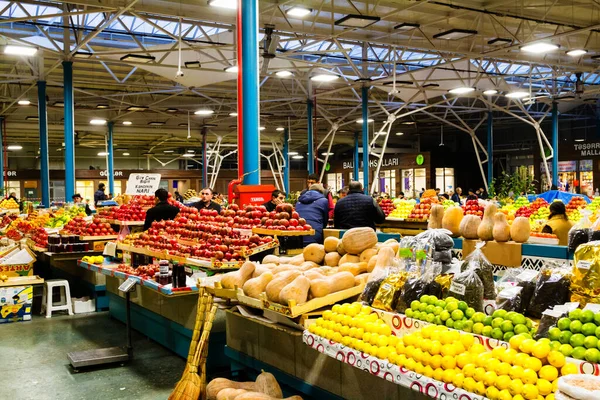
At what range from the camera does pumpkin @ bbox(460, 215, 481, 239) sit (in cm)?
634

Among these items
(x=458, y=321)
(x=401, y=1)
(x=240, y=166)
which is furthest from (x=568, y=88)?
(x=458, y=321)

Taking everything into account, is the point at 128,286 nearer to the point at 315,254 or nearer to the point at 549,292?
the point at 315,254

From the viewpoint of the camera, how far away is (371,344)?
3.17m

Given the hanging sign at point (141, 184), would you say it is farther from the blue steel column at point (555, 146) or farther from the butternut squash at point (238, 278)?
the blue steel column at point (555, 146)

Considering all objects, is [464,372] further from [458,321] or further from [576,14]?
[576,14]

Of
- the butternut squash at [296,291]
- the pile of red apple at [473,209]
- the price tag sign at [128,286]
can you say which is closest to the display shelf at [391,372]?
the butternut squash at [296,291]

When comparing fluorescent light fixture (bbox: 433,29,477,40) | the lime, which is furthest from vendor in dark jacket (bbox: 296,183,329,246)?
fluorescent light fixture (bbox: 433,29,477,40)

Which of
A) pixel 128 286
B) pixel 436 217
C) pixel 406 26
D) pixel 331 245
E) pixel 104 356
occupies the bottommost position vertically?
pixel 104 356

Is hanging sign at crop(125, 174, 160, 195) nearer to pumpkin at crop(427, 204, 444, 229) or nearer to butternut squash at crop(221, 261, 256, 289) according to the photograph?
pumpkin at crop(427, 204, 444, 229)

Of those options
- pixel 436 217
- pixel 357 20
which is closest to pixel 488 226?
pixel 436 217

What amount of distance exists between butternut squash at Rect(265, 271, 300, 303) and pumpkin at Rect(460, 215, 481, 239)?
2748 millimetres

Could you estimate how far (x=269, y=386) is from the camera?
3914 mm

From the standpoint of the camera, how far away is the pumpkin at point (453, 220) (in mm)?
6820

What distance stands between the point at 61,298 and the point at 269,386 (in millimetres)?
5803
